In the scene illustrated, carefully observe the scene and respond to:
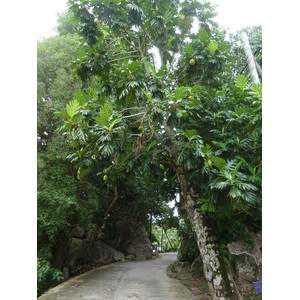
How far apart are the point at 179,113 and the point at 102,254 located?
10615 millimetres

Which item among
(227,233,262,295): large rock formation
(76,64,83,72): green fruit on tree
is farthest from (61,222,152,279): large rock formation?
(76,64,83,72): green fruit on tree

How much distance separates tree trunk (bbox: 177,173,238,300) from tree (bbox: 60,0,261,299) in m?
0.01

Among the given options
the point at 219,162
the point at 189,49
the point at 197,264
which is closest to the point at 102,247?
the point at 197,264

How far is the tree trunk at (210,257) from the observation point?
155 inches

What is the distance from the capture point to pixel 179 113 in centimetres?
342

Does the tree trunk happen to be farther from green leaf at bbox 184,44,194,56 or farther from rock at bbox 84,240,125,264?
rock at bbox 84,240,125,264

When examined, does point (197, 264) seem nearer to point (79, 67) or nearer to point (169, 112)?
point (169, 112)

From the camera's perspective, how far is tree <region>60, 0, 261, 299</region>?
11.6 feet

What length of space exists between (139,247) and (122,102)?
11.8 m

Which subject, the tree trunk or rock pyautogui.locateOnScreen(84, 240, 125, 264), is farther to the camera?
rock pyautogui.locateOnScreen(84, 240, 125, 264)

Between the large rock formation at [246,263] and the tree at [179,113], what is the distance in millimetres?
2370

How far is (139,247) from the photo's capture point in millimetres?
14859
